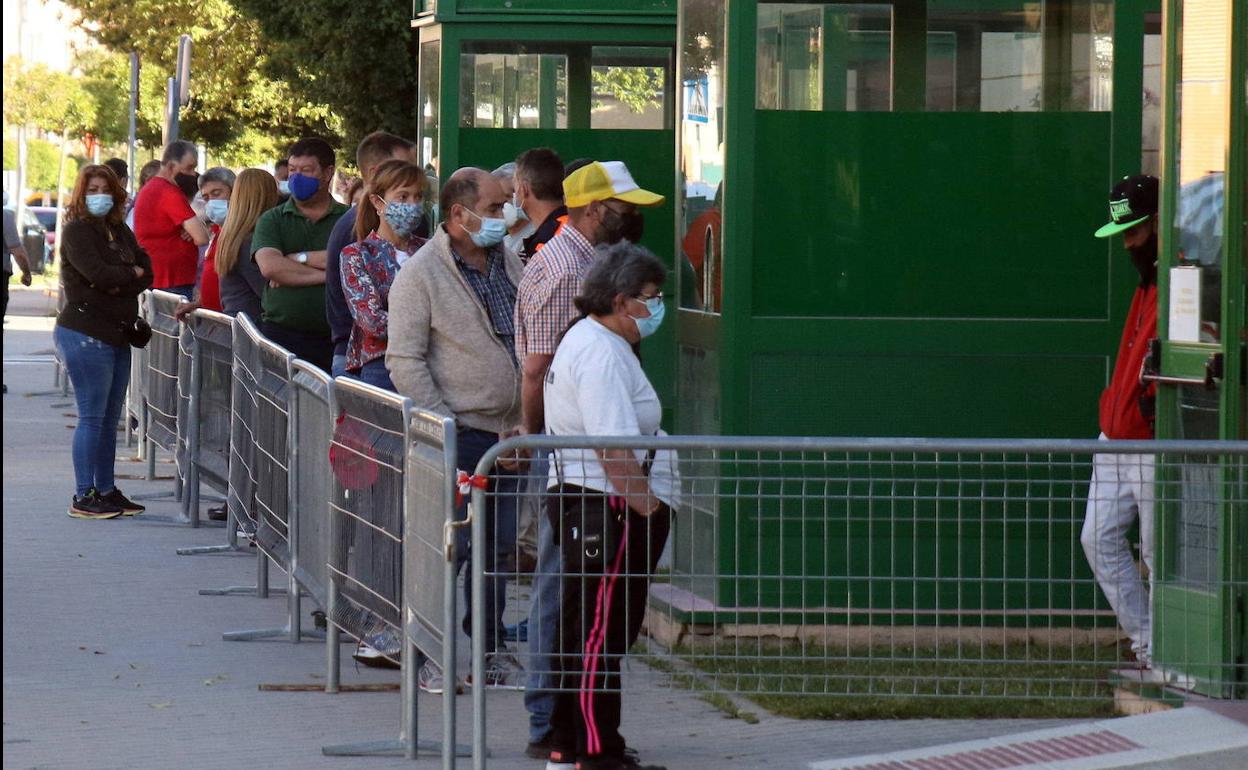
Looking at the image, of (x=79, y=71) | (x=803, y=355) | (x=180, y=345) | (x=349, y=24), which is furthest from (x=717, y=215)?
(x=79, y=71)

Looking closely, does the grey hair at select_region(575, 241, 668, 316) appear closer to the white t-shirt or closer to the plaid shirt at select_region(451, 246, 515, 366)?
the white t-shirt

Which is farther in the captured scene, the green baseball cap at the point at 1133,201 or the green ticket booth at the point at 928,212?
the green ticket booth at the point at 928,212

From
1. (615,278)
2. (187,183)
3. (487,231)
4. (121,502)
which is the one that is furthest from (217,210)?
(615,278)

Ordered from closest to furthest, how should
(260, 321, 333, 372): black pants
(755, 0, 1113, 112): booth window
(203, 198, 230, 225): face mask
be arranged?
1. (755, 0, 1113, 112): booth window
2. (260, 321, 333, 372): black pants
3. (203, 198, 230, 225): face mask

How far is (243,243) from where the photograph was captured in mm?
10578

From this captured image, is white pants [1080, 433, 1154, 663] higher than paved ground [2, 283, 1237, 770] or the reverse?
higher

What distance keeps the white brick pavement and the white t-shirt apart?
1.06 m

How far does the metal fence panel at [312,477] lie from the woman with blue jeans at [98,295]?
152 inches

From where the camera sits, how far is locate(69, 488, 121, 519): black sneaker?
1177 centimetres

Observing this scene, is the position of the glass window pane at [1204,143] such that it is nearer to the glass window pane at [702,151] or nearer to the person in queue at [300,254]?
the glass window pane at [702,151]

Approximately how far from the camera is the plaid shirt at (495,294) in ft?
23.4

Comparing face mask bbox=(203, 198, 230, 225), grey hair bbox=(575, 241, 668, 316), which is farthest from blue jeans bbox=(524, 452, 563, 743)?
face mask bbox=(203, 198, 230, 225)

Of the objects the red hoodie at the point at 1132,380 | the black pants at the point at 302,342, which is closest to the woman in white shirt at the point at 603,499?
the red hoodie at the point at 1132,380

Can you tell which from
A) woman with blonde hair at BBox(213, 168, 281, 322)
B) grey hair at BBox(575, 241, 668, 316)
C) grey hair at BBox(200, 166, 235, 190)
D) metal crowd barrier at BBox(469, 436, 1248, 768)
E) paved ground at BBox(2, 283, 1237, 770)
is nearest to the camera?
metal crowd barrier at BBox(469, 436, 1248, 768)
